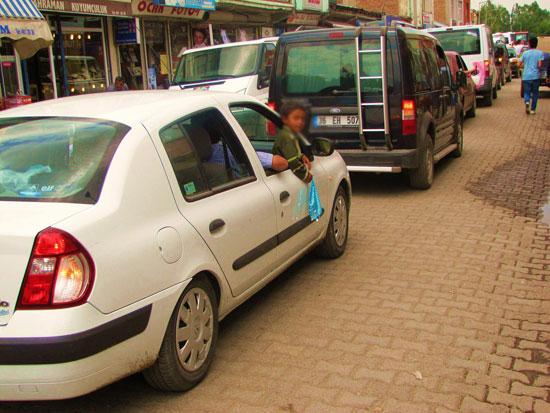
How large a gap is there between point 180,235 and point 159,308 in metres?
0.41

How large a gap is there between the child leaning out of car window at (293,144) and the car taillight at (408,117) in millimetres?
2911

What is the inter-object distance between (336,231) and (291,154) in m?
1.18

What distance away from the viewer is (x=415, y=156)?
7918 millimetres

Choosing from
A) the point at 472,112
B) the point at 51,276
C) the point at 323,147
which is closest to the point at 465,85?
the point at 472,112

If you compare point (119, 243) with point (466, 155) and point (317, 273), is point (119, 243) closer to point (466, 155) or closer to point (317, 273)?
point (317, 273)

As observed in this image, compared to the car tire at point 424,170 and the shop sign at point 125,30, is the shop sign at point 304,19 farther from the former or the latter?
the car tire at point 424,170

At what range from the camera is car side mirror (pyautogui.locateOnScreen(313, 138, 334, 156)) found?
17.5ft

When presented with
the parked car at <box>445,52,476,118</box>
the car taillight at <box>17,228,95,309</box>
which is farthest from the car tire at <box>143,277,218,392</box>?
the parked car at <box>445,52,476,118</box>

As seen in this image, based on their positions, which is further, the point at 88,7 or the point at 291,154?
the point at 88,7

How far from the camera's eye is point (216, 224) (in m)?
3.68

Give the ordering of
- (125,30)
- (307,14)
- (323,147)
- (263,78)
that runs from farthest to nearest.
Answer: (307,14)
(125,30)
(263,78)
(323,147)

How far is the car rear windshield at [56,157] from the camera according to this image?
3129 millimetres

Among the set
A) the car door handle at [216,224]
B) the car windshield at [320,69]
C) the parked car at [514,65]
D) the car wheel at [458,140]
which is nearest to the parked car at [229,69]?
the car wheel at [458,140]

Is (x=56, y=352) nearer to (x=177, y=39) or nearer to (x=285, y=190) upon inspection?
(x=285, y=190)
